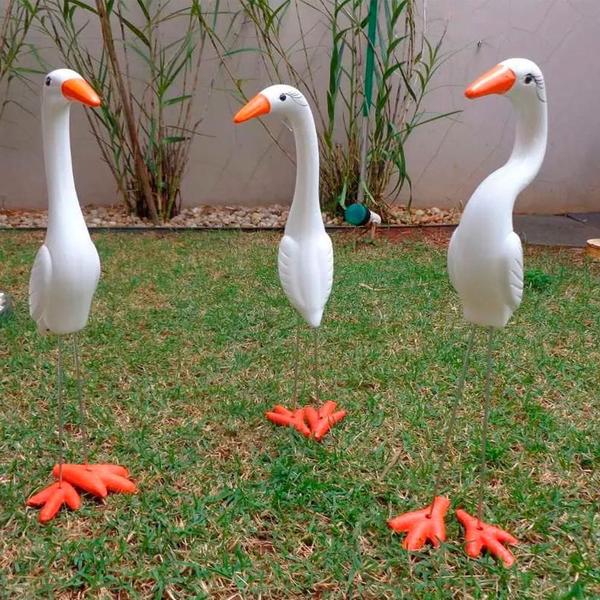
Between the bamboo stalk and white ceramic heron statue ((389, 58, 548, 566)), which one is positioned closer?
white ceramic heron statue ((389, 58, 548, 566))

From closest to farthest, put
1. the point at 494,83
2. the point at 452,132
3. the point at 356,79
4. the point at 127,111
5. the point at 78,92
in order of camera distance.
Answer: the point at 494,83 < the point at 78,92 < the point at 127,111 < the point at 356,79 < the point at 452,132

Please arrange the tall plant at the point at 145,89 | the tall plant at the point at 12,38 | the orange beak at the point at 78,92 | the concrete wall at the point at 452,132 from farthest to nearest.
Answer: the concrete wall at the point at 452,132 → the tall plant at the point at 145,89 → the tall plant at the point at 12,38 → the orange beak at the point at 78,92

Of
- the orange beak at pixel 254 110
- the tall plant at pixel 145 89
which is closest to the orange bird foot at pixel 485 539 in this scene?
the orange beak at pixel 254 110

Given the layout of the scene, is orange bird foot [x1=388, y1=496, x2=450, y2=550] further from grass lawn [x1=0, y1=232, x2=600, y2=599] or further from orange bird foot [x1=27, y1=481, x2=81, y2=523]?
orange bird foot [x1=27, y1=481, x2=81, y2=523]

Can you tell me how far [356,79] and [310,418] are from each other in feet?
8.46

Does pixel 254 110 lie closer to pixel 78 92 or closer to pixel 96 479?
pixel 78 92

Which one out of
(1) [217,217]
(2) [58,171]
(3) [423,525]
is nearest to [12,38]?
(1) [217,217]

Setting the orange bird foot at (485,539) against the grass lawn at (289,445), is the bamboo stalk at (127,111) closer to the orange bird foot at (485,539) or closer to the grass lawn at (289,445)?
the grass lawn at (289,445)

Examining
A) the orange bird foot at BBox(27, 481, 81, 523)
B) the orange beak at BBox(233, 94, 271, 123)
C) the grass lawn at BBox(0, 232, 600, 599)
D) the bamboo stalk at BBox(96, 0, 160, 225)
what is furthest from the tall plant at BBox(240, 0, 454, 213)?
the orange bird foot at BBox(27, 481, 81, 523)

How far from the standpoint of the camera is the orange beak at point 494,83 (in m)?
0.97

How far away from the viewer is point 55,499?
4.12 feet

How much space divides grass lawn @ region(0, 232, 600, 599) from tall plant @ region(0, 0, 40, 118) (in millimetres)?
1512

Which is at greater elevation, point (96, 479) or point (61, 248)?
point (61, 248)

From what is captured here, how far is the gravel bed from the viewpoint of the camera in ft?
12.0
